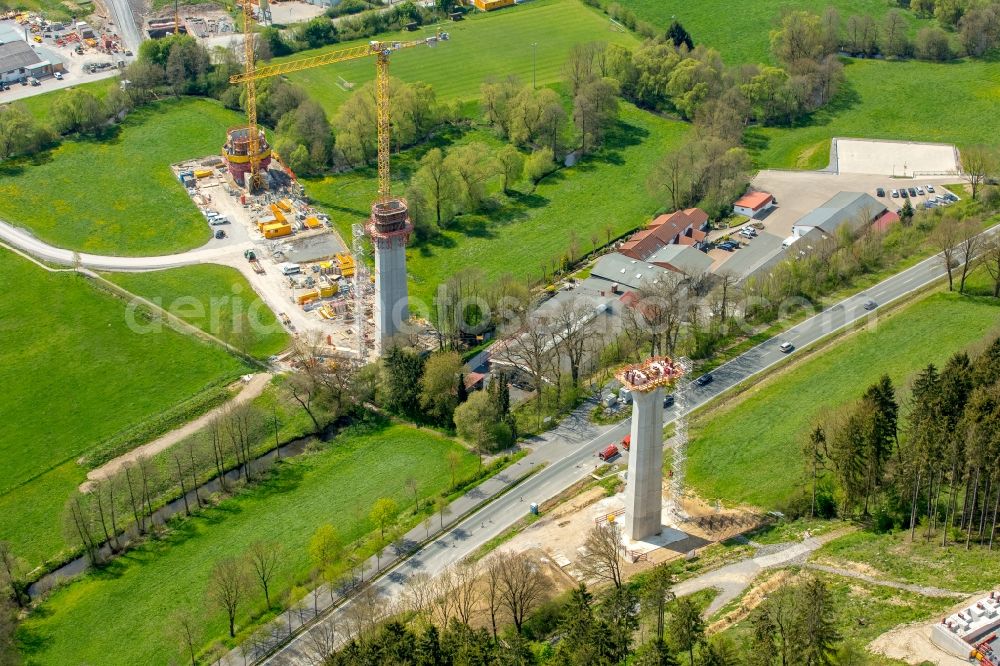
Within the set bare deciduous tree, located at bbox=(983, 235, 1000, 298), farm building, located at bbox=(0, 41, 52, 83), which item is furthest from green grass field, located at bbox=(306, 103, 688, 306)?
A: farm building, located at bbox=(0, 41, 52, 83)

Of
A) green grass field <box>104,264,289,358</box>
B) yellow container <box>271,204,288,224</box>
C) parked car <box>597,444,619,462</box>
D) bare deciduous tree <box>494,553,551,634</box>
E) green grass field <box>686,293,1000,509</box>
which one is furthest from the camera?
yellow container <box>271,204,288,224</box>

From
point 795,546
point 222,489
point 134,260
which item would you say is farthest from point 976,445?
point 134,260

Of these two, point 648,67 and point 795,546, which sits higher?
point 648,67

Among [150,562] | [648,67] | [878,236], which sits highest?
[648,67]

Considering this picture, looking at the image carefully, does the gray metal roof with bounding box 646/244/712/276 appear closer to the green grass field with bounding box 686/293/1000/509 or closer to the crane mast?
the green grass field with bounding box 686/293/1000/509

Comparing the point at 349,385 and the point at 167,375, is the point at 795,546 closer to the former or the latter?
the point at 349,385
